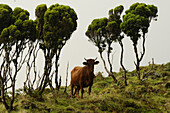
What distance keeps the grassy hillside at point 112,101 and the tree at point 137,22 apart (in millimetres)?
3328

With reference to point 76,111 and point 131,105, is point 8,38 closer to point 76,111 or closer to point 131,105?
point 76,111

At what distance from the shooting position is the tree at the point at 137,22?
25.1 meters

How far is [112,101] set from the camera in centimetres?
1616

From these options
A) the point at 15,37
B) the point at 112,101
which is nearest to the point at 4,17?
the point at 15,37

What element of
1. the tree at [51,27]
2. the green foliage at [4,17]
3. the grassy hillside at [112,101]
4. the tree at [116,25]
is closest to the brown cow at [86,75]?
the grassy hillside at [112,101]

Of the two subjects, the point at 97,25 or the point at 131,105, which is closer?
the point at 131,105

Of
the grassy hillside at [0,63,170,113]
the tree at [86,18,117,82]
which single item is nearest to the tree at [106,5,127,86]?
the tree at [86,18,117,82]

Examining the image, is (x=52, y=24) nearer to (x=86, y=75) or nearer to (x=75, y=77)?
(x=86, y=75)

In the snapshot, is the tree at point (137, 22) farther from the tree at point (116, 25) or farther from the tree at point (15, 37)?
the tree at point (15, 37)

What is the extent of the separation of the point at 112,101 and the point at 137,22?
487 inches

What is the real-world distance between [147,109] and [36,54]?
974cm

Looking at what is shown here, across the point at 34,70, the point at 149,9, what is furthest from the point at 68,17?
the point at 149,9

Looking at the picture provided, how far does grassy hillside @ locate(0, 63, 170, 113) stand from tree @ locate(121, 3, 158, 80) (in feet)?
10.9

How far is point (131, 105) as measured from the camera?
1612 cm
